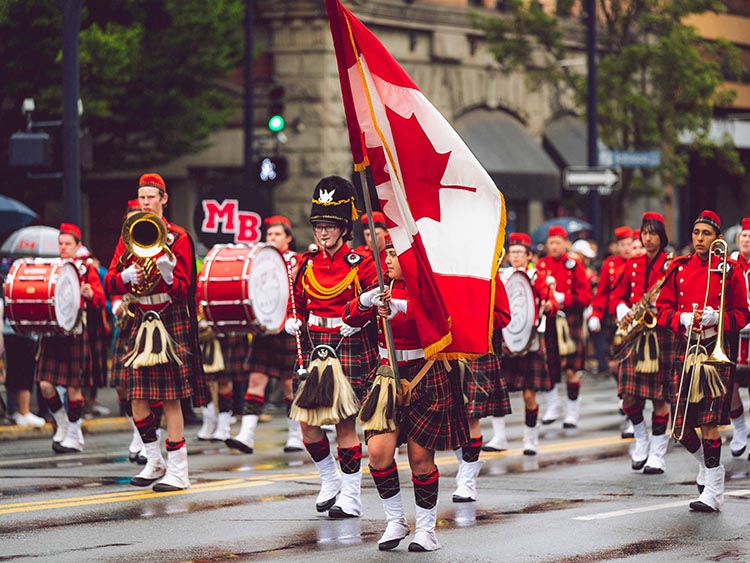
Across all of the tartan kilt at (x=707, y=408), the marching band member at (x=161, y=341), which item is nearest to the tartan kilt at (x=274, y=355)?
the marching band member at (x=161, y=341)

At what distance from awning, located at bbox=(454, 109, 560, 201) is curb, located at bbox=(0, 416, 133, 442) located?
17.1 m

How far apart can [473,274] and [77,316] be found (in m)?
6.76

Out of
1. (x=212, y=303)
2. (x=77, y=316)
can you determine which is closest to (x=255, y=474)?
(x=212, y=303)

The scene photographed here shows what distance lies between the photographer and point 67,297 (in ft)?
49.0

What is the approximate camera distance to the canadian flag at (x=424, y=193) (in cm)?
901

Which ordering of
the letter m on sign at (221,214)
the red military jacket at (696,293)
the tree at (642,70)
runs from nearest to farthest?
the red military jacket at (696,293) < the letter m on sign at (221,214) < the tree at (642,70)

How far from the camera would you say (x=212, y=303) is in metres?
14.2

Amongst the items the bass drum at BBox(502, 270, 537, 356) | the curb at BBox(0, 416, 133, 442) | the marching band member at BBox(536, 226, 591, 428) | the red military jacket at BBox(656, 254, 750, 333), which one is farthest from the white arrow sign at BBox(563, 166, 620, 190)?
the red military jacket at BBox(656, 254, 750, 333)

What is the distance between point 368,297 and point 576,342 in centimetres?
900

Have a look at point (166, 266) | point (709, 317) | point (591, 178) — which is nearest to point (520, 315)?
point (709, 317)

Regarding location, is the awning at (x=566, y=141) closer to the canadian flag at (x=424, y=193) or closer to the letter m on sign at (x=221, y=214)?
the letter m on sign at (x=221, y=214)

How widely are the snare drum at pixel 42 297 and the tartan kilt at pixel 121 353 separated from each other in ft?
5.06

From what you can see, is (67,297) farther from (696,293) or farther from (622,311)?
(696,293)

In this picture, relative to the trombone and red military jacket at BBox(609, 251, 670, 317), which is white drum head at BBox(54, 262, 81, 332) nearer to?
red military jacket at BBox(609, 251, 670, 317)
